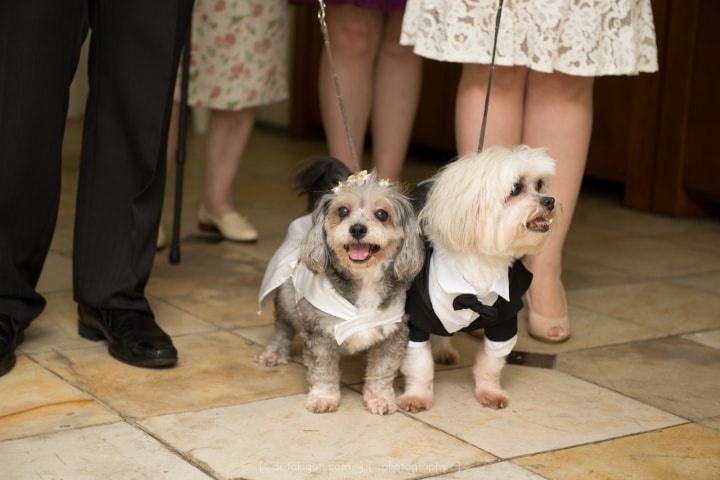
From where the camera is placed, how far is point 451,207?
224 cm

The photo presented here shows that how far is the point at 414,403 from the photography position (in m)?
2.36

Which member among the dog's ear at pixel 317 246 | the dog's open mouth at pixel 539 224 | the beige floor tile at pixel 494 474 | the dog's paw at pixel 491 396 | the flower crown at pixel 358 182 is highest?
the flower crown at pixel 358 182

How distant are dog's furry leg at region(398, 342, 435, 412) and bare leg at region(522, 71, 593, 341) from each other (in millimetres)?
588

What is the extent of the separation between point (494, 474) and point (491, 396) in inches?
14.9

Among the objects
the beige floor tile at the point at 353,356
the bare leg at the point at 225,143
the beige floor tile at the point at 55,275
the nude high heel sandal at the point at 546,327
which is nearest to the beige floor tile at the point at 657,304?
the nude high heel sandal at the point at 546,327

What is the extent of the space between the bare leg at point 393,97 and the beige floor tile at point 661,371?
3.01 feet

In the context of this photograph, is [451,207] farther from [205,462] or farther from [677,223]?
[677,223]

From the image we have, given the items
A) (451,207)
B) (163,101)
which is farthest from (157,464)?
(163,101)

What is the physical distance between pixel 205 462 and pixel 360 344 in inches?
17.0

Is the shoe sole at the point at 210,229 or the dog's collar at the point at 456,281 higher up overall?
the dog's collar at the point at 456,281

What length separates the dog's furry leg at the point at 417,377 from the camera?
2.36m

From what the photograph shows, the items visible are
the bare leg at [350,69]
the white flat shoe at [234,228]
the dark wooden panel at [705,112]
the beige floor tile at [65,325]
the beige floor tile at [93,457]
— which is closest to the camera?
the beige floor tile at [93,457]

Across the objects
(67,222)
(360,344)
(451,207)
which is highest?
(451,207)

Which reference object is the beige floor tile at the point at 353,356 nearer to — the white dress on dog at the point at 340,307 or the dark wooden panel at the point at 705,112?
the white dress on dog at the point at 340,307
